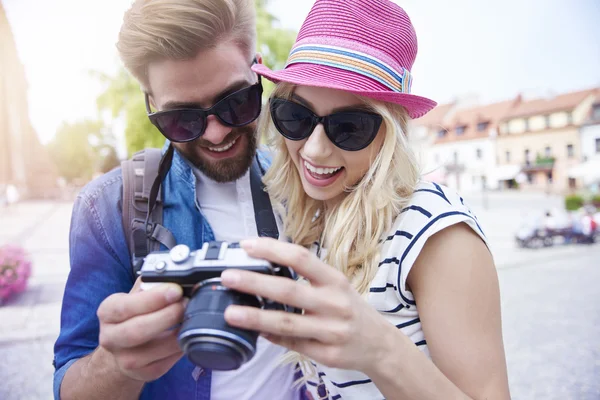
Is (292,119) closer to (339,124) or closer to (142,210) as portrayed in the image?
(339,124)

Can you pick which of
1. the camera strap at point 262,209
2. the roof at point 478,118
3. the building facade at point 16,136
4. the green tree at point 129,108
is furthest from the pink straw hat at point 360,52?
the roof at point 478,118

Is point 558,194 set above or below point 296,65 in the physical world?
below

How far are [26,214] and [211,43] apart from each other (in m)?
13.6

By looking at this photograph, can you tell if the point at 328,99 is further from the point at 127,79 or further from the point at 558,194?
the point at 558,194

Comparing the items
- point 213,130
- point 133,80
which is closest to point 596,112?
point 133,80

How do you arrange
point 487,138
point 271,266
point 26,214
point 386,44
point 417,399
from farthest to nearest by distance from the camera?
point 487,138 → point 26,214 → point 386,44 → point 417,399 → point 271,266

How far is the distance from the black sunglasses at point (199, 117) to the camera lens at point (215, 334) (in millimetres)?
987

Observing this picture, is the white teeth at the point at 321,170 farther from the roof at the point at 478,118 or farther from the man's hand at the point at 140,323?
the roof at the point at 478,118

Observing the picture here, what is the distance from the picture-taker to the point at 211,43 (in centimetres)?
162

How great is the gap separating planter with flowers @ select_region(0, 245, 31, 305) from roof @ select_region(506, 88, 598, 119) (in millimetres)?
27173

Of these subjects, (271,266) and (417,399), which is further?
(417,399)

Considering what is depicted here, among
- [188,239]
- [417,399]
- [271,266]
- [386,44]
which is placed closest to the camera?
[271,266]

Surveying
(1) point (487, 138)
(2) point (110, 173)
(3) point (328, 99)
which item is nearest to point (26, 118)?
(2) point (110, 173)

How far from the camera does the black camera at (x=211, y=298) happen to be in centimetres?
77
